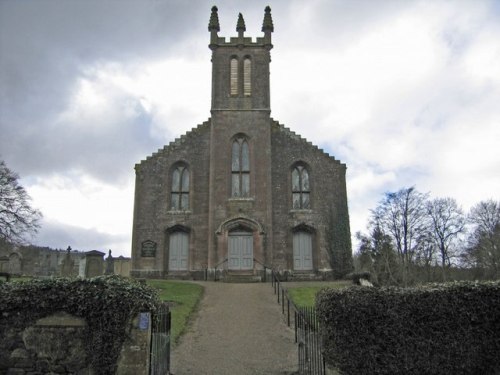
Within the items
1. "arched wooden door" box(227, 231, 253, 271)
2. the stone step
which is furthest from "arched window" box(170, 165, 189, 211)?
the stone step

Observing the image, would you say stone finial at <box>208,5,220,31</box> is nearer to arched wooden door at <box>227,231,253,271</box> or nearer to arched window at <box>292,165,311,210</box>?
arched window at <box>292,165,311,210</box>

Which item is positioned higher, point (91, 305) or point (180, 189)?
point (180, 189)

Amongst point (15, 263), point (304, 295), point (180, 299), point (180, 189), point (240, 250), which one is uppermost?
point (180, 189)

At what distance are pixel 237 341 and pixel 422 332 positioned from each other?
18.4 ft

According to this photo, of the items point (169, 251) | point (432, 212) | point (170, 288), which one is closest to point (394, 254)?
point (432, 212)

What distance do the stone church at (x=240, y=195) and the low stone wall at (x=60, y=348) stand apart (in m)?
17.1

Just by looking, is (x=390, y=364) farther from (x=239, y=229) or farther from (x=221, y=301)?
(x=239, y=229)

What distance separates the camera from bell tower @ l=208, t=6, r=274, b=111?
29641 mm

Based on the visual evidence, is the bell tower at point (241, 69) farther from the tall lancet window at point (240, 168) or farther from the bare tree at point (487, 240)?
the bare tree at point (487, 240)

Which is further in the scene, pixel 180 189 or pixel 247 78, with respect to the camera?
pixel 247 78

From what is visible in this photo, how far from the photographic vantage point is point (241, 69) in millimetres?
30219

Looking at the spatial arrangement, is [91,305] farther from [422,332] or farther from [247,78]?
[247,78]

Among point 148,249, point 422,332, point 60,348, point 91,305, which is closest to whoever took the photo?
point 60,348

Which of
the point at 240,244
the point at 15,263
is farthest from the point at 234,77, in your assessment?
the point at 15,263
